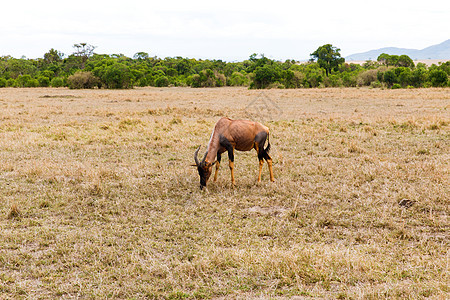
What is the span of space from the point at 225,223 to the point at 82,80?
2163 inches

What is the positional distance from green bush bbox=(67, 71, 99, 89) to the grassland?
45.6 metres

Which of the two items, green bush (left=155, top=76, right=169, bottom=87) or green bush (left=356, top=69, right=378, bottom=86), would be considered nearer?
green bush (left=356, top=69, right=378, bottom=86)

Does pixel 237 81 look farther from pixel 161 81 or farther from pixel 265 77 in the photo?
pixel 161 81

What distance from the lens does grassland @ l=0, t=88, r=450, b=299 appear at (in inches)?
185

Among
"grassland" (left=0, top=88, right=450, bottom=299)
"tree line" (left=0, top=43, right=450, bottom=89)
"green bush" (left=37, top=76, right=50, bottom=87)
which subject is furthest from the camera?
"green bush" (left=37, top=76, right=50, bottom=87)

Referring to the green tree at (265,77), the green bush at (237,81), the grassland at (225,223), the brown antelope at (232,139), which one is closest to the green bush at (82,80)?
the green bush at (237,81)

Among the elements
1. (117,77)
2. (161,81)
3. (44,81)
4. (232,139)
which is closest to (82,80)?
(117,77)

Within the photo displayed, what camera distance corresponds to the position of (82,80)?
5575 cm

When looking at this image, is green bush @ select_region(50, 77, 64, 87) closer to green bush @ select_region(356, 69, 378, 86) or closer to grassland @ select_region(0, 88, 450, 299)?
green bush @ select_region(356, 69, 378, 86)

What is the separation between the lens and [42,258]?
548 centimetres

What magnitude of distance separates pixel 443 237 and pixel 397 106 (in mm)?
23463

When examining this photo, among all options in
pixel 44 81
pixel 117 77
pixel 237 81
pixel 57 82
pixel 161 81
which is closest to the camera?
pixel 117 77

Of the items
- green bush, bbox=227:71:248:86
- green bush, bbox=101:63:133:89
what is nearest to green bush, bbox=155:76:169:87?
green bush, bbox=101:63:133:89

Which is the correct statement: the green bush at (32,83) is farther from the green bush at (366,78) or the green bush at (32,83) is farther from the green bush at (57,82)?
the green bush at (366,78)
